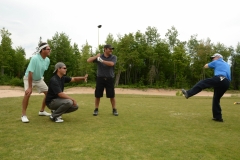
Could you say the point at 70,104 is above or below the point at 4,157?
above

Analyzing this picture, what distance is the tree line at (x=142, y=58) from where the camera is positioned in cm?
4109

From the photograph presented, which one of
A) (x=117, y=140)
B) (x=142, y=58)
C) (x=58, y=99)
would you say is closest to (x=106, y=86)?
(x=58, y=99)

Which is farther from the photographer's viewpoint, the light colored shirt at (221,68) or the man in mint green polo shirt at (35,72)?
the light colored shirt at (221,68)

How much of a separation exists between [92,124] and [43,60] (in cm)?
219

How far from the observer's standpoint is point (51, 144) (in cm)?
331

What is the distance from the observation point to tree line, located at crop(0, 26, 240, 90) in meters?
41.1

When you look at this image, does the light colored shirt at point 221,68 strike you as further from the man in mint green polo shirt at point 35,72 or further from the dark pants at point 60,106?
the man in mint green polo shirt at point 35,72

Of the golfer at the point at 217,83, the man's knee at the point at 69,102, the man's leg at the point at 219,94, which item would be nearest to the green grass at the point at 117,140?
the man's knee at the point at 69,102

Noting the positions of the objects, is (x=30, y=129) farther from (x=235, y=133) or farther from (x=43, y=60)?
(x=235, y=133)

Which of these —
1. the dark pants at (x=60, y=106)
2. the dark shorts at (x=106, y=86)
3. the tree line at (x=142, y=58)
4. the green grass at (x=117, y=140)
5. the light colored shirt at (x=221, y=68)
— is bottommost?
the green grass at (x=117, y=140)

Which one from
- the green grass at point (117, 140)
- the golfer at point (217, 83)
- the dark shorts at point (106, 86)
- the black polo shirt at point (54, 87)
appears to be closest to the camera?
the green grass at point (117, 140)

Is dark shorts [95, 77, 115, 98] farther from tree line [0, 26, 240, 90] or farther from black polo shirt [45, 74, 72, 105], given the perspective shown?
tree line [0, 26, 240, 90]

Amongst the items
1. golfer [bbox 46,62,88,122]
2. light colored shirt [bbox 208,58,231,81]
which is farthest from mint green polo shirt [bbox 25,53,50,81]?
light colored shirt [bbox 208,58,231,81]

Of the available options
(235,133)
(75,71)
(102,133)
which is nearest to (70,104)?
(102,133)
